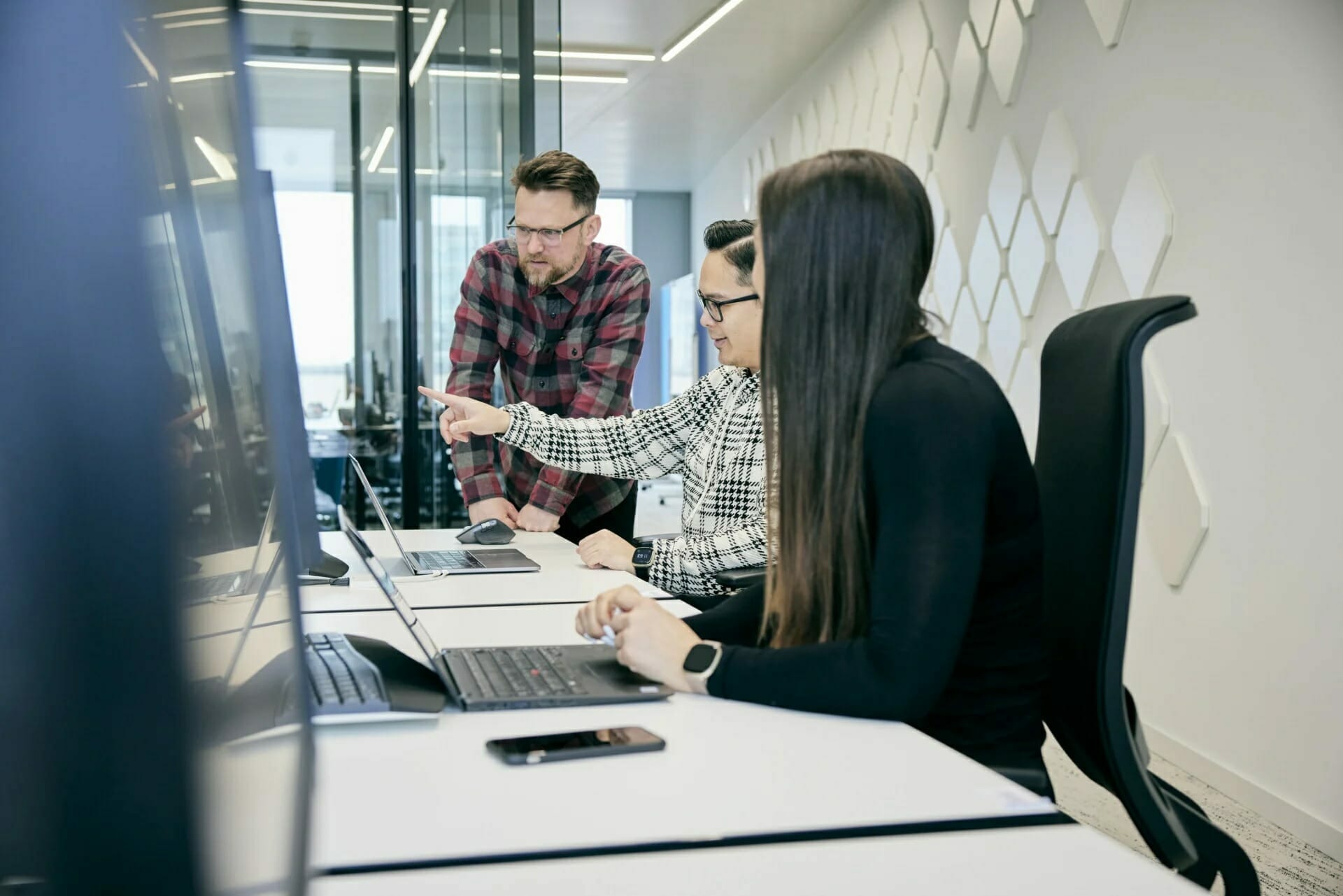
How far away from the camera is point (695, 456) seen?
89.4 inches

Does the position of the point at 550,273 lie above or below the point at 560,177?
below

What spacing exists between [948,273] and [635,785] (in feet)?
13.3

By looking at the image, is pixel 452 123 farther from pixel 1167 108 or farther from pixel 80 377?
pixel 80 377

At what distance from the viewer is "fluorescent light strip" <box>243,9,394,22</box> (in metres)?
3.72

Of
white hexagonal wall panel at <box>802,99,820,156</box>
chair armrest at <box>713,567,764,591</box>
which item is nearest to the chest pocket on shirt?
chair armrest at <box>713,567,764,591</box>

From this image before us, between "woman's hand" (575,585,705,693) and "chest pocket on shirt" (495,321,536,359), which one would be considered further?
"chest pocket on shirt" (495,321,536,359)

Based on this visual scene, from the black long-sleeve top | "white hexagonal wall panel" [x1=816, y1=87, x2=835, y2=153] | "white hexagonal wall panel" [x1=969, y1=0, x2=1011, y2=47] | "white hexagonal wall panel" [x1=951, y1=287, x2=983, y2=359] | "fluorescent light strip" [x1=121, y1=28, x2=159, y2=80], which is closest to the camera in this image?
"fluorescent light strip" [x1=121, y1=28, x2=159, y2=80]

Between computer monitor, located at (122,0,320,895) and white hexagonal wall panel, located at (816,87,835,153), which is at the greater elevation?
white hexagonal wall panel, located at (816,87,835,153)

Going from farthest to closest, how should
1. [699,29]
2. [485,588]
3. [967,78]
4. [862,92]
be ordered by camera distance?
[699,29]
[862,92]
[967,78]
[485,588]

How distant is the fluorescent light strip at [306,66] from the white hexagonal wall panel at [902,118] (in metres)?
2.33

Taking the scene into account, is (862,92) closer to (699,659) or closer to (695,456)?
(695,456)

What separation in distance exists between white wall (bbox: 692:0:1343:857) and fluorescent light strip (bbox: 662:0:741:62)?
2.40 m

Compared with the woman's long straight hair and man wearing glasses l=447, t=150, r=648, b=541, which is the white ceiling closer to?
man wearing glasses l=447, t=150, r=648, b=541

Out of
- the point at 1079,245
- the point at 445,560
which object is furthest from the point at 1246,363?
the point at 445,560
